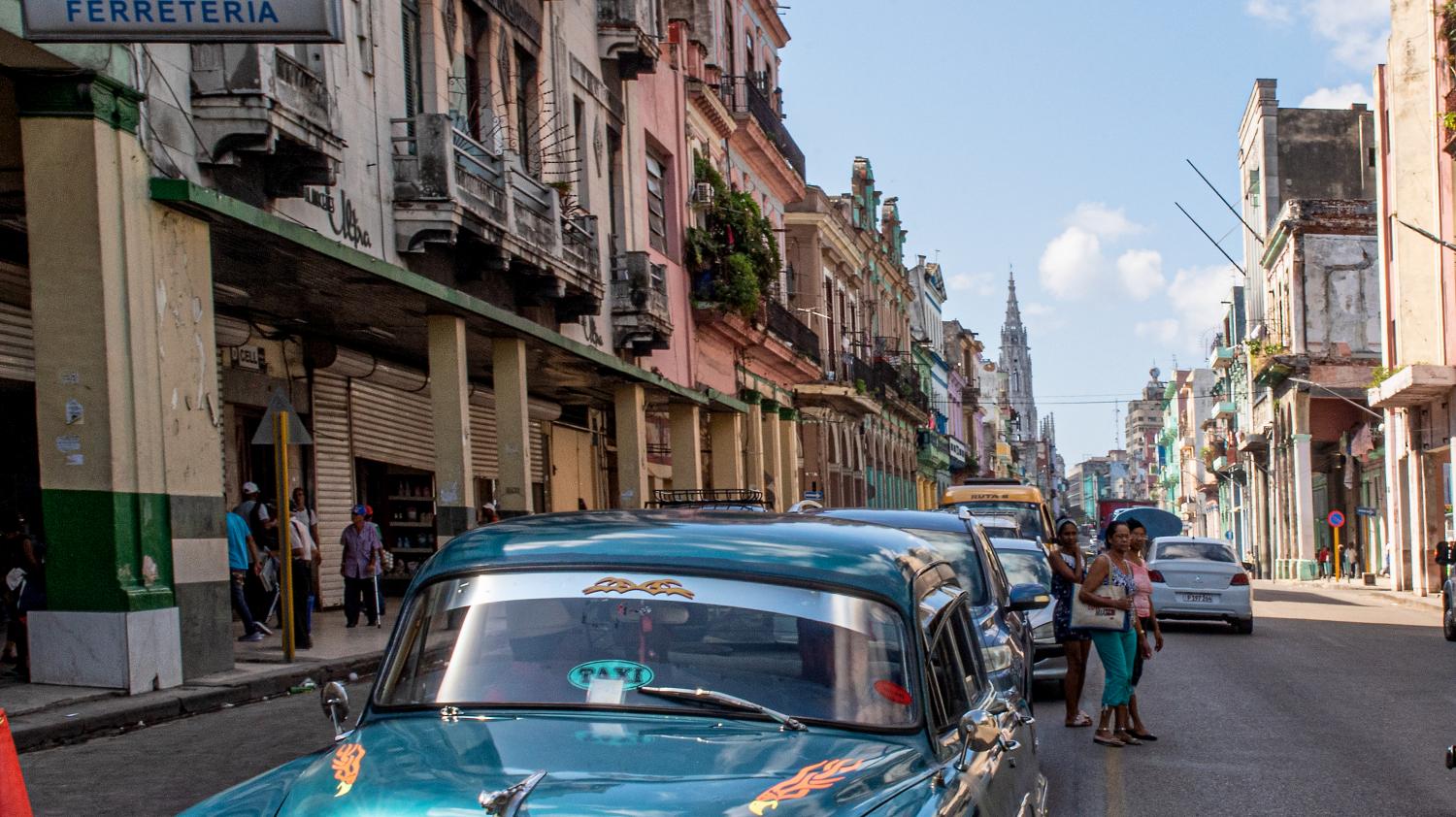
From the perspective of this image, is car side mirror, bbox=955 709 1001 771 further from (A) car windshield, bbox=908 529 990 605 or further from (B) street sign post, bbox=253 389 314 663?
(B) street sign post, bbox=253 389 314 663

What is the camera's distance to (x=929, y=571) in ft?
17.3

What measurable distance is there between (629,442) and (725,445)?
7.02m

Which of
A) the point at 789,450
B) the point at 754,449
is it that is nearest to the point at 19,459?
the point at 754,449

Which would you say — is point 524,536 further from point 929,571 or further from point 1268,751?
point 1268,751

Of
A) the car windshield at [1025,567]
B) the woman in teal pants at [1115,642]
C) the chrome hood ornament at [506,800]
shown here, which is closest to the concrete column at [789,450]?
the car windshield at [1025,567]

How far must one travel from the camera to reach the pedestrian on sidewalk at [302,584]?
17.6m

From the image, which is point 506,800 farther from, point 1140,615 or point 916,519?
point 1140,615

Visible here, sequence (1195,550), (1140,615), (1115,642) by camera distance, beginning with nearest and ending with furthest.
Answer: (1115,642)
(1140,615)
(1195,550)

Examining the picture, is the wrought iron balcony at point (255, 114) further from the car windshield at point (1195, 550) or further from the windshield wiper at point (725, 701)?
the car windshield at point (1195, 550)

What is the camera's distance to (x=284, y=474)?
1577cm

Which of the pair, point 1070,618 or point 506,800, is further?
point 1070,618

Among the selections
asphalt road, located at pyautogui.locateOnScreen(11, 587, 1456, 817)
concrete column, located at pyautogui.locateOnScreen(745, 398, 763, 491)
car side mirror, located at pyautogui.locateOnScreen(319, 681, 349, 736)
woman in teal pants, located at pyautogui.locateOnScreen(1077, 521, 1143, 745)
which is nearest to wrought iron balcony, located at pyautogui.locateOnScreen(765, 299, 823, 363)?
concrete column, located at pyautogui.locateOnScreen(745, 398, 763, 491)

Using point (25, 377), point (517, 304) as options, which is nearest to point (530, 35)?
point (517, 304)

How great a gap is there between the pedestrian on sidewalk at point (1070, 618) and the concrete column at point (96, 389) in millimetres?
7055
